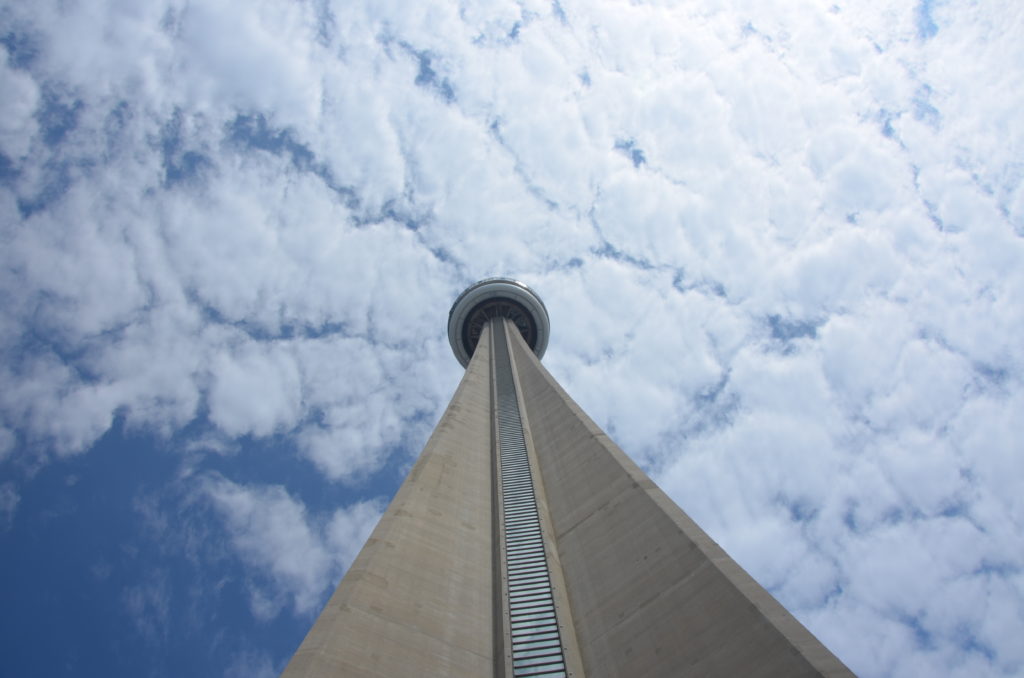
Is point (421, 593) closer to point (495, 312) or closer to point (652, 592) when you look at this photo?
point (652, 592)

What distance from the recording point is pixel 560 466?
14.5 metres

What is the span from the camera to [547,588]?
31.7ft

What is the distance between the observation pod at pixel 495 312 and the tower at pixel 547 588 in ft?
75.6

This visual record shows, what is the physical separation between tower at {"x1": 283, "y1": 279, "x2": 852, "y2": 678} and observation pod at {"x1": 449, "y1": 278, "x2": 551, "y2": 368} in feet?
75.6

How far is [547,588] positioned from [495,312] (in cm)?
2938

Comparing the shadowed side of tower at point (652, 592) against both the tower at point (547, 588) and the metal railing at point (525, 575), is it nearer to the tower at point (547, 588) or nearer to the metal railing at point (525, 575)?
the tower at point (547, 588)

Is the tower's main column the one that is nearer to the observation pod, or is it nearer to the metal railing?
the metal railing

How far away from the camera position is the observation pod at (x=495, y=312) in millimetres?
37938

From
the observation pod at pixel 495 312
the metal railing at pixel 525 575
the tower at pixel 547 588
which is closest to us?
the tower at pixel 547 588

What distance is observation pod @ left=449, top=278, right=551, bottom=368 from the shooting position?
3794 centimetres

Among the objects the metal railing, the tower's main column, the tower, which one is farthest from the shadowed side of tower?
the tower's main column

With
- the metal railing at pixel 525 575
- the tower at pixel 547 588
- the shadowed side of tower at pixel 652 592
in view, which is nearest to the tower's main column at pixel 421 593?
the tower at pixel 547 588

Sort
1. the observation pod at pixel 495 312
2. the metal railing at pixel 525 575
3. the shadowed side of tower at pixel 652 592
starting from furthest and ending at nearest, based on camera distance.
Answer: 1. the observation pod at pixel 495 312
2. the metal railing at pixel 525 575
3. the shadowed side of tower at pixel 652 592

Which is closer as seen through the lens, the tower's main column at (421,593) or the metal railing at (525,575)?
the tower's main column at (421,593)
